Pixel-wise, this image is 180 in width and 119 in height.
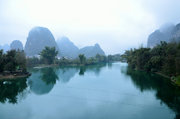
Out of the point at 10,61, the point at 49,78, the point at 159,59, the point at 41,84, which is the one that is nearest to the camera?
the point at 41,84

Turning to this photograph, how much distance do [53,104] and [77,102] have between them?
128 cm

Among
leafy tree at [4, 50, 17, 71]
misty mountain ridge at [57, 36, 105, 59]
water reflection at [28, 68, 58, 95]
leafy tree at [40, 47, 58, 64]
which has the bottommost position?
water reflection at [28, 68, 58, 95]

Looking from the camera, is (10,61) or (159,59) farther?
(159,59)

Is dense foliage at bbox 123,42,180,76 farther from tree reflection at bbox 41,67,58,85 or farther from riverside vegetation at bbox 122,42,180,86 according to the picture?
tree reflection at bbox 41,67,58,85

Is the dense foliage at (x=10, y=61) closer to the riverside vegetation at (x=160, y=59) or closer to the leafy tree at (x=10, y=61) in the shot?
the leafy tree at (x=10, y=61)

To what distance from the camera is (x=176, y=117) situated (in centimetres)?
573

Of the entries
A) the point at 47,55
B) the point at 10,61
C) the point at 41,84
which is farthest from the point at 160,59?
the point at 47,55

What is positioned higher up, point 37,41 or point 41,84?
point 37,41

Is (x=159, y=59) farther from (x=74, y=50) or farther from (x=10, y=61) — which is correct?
(x=74, y=50)

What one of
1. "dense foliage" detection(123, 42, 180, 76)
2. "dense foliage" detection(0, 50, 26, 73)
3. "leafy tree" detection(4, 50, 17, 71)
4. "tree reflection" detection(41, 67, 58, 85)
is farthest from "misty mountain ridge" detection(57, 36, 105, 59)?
"leafy tree" detection(4, 50, 17, 71)

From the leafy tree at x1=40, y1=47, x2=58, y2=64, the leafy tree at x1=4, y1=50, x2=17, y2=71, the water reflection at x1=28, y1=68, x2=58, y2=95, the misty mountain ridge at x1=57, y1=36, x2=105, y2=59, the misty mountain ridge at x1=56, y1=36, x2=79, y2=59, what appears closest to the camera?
the water reflection at x1=28, y1=68, x2=58, y2=95

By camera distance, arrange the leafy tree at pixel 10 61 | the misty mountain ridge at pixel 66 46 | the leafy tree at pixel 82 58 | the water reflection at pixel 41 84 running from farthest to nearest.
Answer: the misty mountain ridge at pixel 66 46, the leafy tree at pixel 82 58, the leafy tree at pixel 10 61, the water reflection at pixel 41 84

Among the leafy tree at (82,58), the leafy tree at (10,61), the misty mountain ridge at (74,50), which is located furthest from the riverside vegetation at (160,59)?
the misty mountain ridge at (74,50)

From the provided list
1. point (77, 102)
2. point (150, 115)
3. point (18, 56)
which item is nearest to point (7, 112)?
point (77, 102)
